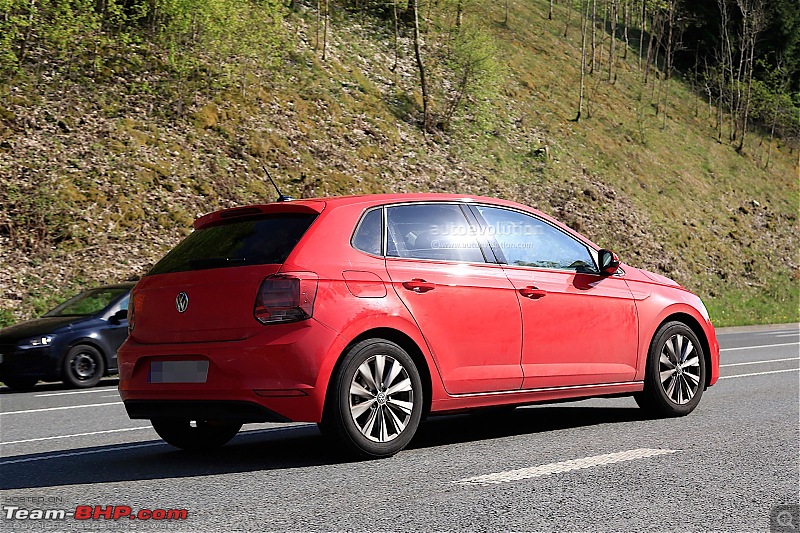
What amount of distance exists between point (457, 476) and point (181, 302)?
87.2 inches

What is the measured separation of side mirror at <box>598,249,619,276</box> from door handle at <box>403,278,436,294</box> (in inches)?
76.9

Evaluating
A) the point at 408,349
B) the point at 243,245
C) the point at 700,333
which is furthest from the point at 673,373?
the point at 243,245

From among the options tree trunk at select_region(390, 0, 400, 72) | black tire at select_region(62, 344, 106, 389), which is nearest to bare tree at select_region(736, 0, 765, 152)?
tree trunk at select_region(390, 0, 400, 72)

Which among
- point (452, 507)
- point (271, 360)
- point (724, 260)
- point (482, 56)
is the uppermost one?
point (482, 56)

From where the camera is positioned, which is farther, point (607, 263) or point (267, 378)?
point (607, 263)

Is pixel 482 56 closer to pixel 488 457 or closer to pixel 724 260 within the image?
pixel 724 260

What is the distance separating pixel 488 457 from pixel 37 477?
2.92m

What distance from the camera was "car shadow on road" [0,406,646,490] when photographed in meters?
6.09

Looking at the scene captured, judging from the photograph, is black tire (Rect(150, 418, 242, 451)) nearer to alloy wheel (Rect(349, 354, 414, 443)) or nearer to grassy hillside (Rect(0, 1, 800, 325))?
alloy wheel (Rect(349, 354, 414, 443))

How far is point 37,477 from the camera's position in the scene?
606cm

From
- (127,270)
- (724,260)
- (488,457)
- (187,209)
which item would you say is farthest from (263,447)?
(724,260)

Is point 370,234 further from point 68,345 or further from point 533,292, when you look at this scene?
point 68,345

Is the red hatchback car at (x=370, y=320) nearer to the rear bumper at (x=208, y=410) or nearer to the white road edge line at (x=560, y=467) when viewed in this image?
the rear bumper at (x=208, y=410)

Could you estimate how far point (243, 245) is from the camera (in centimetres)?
642
